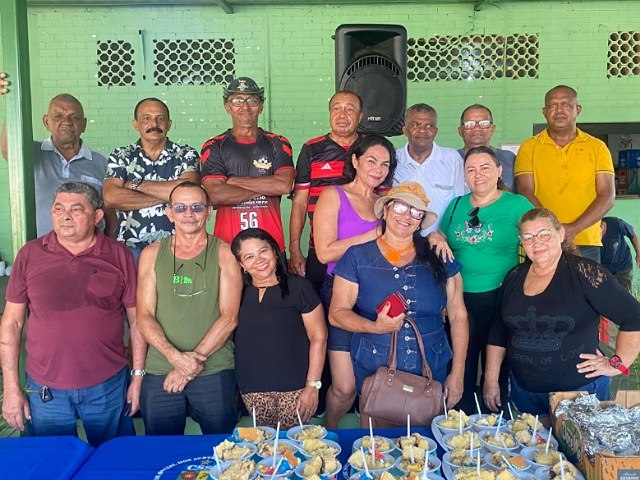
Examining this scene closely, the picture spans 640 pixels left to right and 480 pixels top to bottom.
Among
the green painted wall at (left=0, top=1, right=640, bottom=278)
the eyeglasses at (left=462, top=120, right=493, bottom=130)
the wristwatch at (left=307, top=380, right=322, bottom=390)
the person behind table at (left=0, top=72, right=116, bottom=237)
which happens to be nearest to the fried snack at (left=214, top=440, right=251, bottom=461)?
the wristwatch at (left=307, top=380, right=322, bottom=390)

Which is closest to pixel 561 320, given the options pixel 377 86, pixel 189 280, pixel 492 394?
pixel 492 394

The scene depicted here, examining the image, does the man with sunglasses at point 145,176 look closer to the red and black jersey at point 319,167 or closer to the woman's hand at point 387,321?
the red and black jersey at point 319,167

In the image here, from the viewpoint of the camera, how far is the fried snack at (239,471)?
1645 millimetres

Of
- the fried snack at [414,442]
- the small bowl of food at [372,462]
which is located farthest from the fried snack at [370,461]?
the fried snack at [414,442]

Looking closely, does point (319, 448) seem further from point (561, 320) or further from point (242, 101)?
point (242, 101)

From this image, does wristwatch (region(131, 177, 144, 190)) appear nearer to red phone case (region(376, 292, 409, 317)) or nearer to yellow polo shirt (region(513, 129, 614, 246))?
red phone case (region(376, 292, 409, 317))

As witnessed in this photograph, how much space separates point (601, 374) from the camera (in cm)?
235

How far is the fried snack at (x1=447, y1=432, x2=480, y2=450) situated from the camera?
1837 millimetres

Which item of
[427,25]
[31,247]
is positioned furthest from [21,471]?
[427,25]

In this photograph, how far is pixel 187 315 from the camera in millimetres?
2486

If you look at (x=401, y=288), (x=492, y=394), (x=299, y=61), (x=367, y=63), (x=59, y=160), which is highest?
(x=299, y=61)

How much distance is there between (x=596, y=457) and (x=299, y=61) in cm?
552

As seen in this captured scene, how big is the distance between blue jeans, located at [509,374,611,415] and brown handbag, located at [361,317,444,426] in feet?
1.30

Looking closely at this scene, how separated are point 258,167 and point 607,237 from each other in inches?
121
